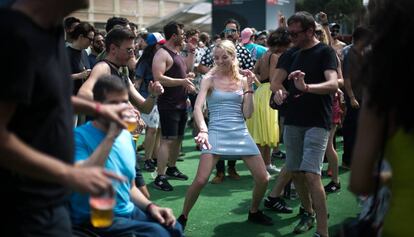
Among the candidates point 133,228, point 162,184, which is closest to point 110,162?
point 133,228

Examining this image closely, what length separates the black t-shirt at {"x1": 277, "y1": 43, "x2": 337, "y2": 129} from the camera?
4.41m

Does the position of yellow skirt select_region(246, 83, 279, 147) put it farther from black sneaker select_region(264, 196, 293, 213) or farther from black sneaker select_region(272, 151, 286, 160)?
black sneaker select_region(264, 196, 293, 213)

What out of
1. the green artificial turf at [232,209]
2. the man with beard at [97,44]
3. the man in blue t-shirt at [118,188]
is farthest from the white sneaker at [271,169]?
the man in blue t-shirt at [118,188]

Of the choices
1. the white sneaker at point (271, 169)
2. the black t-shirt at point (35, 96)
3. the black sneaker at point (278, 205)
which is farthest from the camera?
the white sneaker at point (271, 169)

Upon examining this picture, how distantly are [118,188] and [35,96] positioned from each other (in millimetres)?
1354

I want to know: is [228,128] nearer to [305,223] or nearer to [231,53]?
[231,53]

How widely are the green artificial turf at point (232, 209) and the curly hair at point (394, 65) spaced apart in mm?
3184

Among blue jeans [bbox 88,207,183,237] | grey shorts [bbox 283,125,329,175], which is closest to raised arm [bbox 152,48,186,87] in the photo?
grey shorts [bbox 283,125,329,175]

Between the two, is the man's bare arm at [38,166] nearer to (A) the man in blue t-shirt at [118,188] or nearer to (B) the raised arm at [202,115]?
(A) the man in blue t-shirt at [118,188]

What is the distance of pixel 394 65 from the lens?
5.50ft

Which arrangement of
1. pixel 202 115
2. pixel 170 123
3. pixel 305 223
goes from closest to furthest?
1. pixel 202 115
2. pixel 305 223
3. pixel 170 123

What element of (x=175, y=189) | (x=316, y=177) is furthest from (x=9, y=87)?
(x=175, y=189)

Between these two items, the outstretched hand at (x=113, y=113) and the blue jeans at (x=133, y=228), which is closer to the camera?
the outstretched hand at (x=113, y=113)

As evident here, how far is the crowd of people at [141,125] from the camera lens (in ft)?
5.45
